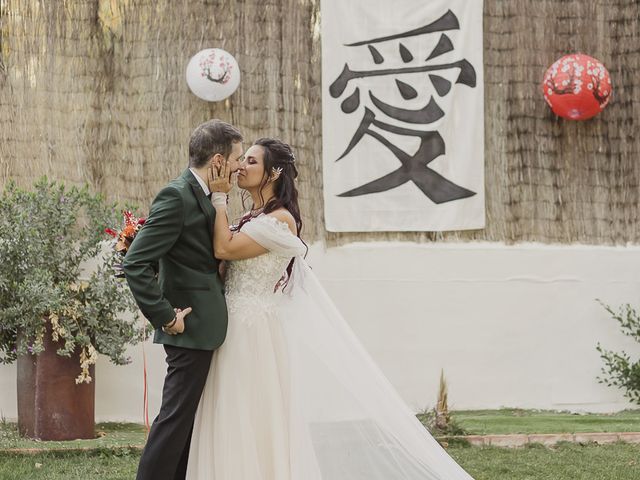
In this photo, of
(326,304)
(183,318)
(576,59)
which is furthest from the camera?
(576,59)

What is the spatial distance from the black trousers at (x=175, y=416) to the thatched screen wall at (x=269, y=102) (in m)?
3.85

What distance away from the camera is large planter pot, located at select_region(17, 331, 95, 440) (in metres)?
6.62

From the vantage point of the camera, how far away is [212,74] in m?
7.56

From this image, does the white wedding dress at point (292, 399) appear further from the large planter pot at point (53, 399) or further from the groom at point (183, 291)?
the large planter pot at point (53, 399)

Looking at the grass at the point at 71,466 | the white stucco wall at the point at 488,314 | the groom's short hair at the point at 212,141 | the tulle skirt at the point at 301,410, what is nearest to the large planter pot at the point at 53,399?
the grass at the point at 71,466

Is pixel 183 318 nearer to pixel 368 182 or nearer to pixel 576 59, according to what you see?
pixel 368 182

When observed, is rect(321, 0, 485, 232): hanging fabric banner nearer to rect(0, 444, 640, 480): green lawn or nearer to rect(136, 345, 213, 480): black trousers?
rect(0, 444, 640, 480): green lawn

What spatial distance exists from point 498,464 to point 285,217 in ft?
7.80

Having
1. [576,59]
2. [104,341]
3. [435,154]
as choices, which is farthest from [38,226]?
[576,59]

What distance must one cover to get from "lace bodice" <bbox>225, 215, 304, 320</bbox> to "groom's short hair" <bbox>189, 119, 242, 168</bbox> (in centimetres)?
34

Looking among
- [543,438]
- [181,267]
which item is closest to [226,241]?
[181,267]

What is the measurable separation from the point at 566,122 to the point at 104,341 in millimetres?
4232

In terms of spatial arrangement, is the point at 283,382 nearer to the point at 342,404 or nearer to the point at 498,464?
the point at 342,404

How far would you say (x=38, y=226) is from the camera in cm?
655
